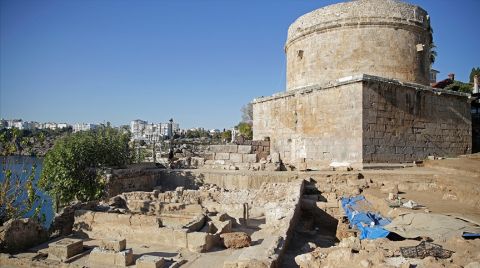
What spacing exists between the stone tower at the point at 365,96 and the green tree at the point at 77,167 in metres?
8.55

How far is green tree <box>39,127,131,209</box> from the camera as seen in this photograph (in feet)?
43.3

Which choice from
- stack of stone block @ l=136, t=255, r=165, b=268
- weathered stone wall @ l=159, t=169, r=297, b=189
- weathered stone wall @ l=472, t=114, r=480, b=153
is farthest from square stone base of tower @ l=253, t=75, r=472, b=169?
stack of stone block @ l=136, t=255, r=165, b=268

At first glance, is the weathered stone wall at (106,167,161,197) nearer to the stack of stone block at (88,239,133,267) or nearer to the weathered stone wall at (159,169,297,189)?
the weathered stone wall at (159,169,297,189)

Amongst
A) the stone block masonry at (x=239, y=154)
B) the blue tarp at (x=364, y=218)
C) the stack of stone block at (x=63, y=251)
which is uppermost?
the stone block masonry at (x=239, y=154)

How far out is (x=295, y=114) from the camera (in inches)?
603

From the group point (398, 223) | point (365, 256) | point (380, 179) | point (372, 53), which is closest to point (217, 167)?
point (380, 179)

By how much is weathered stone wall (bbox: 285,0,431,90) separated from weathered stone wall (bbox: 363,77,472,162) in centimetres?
132

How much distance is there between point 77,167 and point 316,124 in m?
10.7

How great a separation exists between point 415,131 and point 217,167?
935 centimetres

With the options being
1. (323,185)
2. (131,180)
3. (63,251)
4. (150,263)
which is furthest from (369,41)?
(63,251)

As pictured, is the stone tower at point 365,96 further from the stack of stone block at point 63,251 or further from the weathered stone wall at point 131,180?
the stack of stone block at point 63,251

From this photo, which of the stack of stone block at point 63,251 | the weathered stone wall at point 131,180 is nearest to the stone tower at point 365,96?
the weathered stone wall at point 131,180

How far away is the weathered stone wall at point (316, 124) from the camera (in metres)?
12.7

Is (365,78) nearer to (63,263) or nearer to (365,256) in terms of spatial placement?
(365,256)
